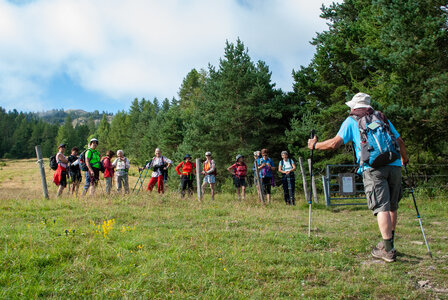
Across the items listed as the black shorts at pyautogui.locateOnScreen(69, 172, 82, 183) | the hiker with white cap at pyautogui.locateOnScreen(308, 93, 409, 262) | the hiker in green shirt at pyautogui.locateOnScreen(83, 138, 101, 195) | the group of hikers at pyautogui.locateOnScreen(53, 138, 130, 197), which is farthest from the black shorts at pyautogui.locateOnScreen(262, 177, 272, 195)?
the hiker with white cap at pyautogui.locateOnScreen(308, 93, 409, 262)

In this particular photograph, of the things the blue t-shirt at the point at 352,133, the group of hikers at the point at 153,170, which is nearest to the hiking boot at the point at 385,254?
the blue t-shirt at the point at 352,133

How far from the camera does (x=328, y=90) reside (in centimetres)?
1978

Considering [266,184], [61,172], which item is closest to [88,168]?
[61,172]

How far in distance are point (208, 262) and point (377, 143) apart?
2.49 m

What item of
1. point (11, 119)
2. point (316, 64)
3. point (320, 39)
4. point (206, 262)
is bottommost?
point (206, 262)

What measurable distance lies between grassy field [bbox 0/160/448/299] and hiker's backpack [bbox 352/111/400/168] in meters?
1.25

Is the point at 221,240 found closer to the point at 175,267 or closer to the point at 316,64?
the point at 175,267

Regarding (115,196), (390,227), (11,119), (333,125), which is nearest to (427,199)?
(333,125)

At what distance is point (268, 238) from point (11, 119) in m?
159

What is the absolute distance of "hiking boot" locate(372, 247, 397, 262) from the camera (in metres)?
3.94

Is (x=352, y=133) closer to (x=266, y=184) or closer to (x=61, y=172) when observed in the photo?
(x=266, y=184)

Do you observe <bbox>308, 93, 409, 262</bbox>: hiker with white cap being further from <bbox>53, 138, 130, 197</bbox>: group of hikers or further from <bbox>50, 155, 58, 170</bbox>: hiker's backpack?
<bbox>50, 155, 58, 170</bbox>: hiker's backpack

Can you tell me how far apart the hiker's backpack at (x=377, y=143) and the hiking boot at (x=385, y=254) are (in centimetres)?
107

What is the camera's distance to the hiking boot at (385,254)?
3.94 m
